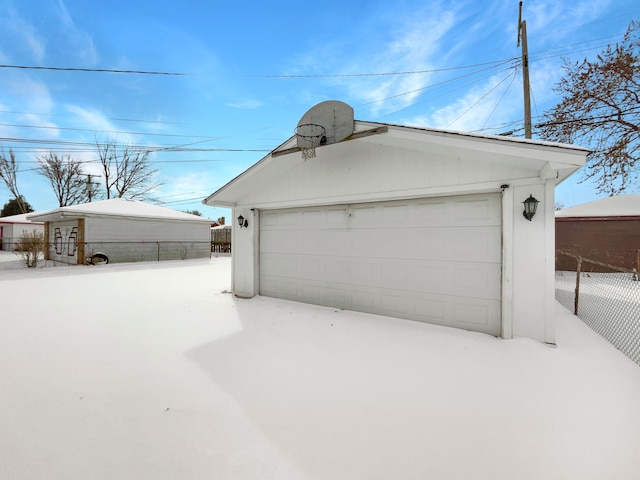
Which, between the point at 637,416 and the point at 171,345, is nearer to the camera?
the point at 637,416

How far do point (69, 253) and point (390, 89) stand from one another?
16.7 m

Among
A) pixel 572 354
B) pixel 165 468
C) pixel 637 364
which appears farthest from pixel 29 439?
pixel 637 364

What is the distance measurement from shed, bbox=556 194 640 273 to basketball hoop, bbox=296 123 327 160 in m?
10.6

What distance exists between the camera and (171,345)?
3.49 metres

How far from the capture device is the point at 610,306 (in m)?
5.21

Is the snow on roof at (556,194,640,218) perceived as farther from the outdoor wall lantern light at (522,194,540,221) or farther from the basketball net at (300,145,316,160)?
the basketball net at (300,145,316,160)

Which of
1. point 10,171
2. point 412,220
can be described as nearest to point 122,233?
point 412,220

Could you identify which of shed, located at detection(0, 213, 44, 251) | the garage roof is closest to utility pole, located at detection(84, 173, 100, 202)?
shed, located at detection(0, 213, 44, 251)

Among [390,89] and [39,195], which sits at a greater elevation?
[390,89]

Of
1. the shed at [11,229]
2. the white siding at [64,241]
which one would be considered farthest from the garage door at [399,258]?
the shed at [11,229]

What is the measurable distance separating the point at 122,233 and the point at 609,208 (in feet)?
70.9

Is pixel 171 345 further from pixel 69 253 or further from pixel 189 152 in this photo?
pixel 189 152

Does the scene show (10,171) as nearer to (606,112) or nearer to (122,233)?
(122,233)

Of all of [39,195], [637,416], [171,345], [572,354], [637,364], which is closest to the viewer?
[637,416]
